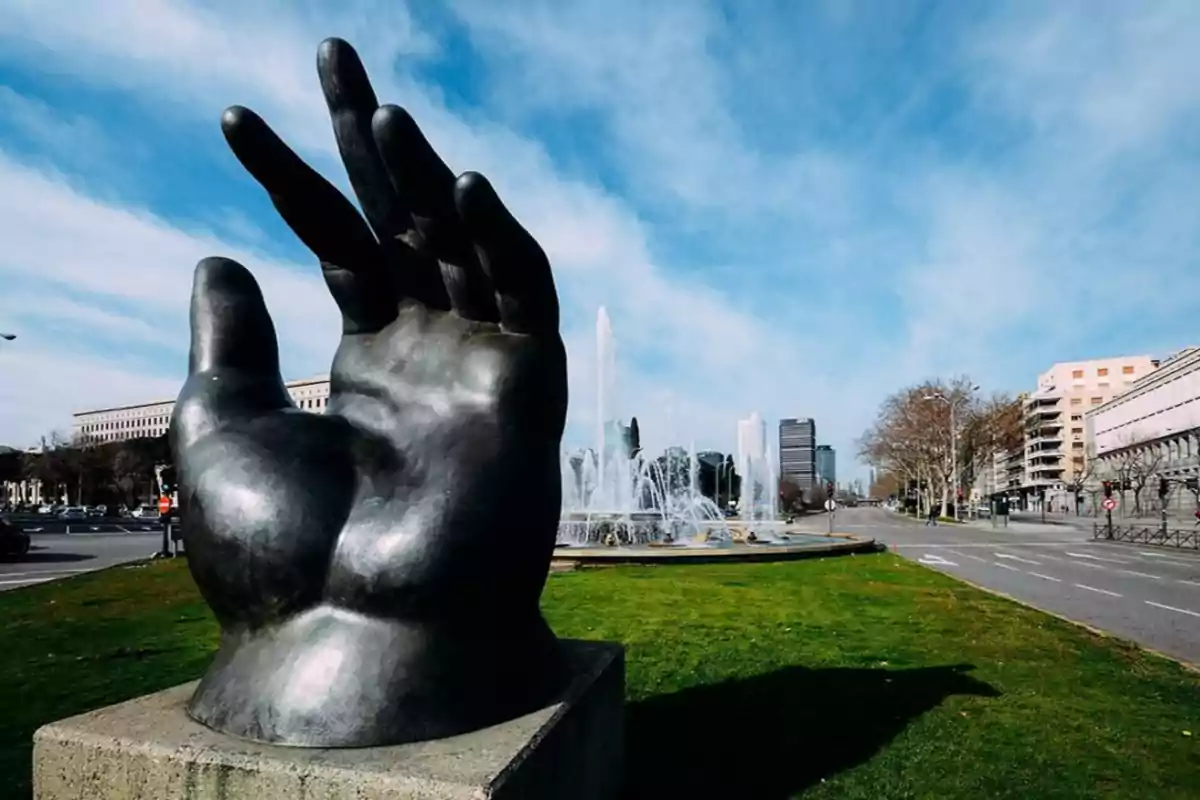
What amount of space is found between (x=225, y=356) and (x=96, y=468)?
7058 centimetres

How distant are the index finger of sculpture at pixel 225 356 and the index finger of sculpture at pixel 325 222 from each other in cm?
40

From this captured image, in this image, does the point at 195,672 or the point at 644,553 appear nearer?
the point at 195,672

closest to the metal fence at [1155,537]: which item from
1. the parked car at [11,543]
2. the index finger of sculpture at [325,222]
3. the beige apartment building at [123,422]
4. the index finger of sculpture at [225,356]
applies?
the index finger of sculpture at [325,222]

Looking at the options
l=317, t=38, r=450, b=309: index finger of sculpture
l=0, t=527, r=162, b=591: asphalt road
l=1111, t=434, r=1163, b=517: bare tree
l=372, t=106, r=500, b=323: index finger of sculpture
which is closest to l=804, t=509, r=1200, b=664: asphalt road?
l=372, t=106, r=500, b=323: index finger of sculpture

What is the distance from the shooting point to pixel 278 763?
285 cm

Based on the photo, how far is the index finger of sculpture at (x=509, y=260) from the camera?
3.19m

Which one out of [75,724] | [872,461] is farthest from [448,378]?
[872,461]

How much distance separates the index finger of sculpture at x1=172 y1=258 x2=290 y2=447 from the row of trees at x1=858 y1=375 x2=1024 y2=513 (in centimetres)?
5180

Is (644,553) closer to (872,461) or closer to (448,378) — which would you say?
(448,378)

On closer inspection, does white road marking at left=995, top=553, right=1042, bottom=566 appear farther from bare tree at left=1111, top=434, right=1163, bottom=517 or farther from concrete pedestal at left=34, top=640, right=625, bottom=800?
bare tree at left=1111, top=434, right=1163, bottom=517

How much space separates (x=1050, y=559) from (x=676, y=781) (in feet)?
68.7

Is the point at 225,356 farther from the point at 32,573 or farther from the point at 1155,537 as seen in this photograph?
the point at 1155,537

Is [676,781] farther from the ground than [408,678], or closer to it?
closer to it

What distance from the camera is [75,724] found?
3.25 m
